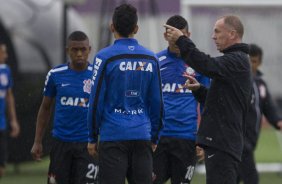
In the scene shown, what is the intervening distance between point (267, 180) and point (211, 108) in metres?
9.46

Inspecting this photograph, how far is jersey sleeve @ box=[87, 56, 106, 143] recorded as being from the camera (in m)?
9.68

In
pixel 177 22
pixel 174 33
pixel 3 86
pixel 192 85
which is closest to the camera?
pixel 174 33

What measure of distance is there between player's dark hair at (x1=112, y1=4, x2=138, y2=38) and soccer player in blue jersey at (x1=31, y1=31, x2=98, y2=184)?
1.92 m

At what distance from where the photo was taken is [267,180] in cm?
1925

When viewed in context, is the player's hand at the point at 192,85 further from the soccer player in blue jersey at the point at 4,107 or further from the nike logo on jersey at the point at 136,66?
the soccer player in blue jersey at the point at 4,107

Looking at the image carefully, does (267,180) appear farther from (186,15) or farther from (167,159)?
(167,159)

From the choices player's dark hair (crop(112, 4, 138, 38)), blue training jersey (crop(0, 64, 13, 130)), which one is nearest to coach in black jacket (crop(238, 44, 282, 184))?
player's dark hair (crop(112, 4, 138, 38))

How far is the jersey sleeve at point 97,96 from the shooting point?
9680mm

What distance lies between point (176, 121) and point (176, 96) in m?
0.29

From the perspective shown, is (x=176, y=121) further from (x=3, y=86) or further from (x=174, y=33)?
(x=3, y=86)

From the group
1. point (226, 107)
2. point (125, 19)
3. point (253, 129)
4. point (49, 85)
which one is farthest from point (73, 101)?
point (253, 129)

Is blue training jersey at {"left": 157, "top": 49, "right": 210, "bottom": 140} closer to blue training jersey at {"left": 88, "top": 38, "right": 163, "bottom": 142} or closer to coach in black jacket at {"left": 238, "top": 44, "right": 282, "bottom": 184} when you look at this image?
blue training jersey at {"left": 88, "top": 38, "right": 163, "bottom": 142}

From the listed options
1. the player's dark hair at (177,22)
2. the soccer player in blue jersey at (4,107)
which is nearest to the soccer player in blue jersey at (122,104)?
the player's dark hair at (177,22)

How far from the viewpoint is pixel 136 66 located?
977 centimetres
